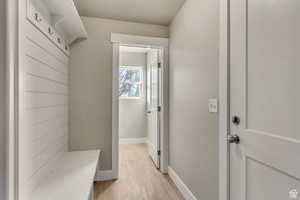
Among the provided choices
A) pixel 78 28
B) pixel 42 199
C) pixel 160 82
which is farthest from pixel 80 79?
pixel 42 199

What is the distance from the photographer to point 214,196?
1.49 metres

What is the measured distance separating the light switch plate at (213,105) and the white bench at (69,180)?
1.24 m

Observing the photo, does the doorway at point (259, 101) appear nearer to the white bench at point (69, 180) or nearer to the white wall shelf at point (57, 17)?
the white bench at point (69, 180)

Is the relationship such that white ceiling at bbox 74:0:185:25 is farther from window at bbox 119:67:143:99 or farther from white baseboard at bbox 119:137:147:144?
white baseboard at bbox 119:137:147:144

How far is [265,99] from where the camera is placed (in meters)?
0.98

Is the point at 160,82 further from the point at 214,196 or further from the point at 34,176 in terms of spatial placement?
the point at 34,176

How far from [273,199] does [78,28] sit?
2415 mm

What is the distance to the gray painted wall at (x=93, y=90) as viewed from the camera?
2.46 meters

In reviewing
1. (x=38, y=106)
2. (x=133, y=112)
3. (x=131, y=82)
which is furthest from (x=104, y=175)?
(x=131, y=82)

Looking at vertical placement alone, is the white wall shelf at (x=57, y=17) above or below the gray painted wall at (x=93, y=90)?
above

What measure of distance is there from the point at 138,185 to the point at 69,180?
111cm

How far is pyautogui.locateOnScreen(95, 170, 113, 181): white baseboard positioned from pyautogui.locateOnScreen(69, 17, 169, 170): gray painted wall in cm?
6

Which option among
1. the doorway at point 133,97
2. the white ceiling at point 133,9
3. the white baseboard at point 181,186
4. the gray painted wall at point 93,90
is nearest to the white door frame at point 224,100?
the white baseboard at point 181,186

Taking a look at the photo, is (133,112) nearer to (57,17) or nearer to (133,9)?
(133,9)
